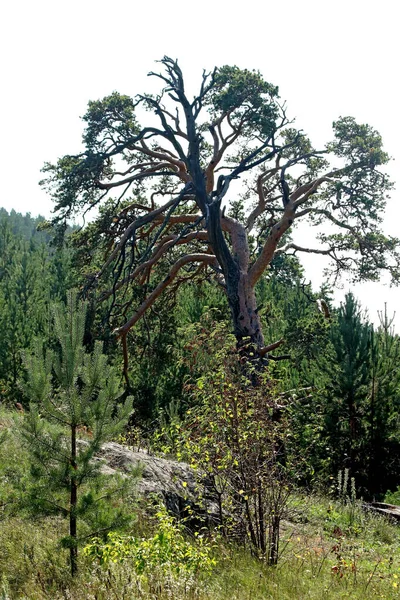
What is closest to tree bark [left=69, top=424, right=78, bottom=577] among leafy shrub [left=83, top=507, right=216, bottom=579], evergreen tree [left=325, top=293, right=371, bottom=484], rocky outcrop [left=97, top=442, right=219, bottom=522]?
leafy shrub [left=83, top=507, right=216, bottom=579]

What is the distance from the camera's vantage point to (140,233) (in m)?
19.5

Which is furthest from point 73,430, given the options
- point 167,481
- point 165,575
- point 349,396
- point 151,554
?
point 349,396

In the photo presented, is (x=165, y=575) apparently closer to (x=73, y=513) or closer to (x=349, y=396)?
(x=73, y=513)

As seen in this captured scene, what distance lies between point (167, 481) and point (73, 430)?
259 centimetres

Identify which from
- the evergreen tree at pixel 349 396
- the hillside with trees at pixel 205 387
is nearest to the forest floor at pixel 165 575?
the hillside with trees at pixel 205 387

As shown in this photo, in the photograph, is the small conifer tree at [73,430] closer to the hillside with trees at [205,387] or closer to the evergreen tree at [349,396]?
the hillside with trees at [205,387]

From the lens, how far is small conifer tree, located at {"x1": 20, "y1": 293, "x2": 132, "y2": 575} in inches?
227

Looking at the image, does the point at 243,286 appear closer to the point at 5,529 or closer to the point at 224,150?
the point at 224,150

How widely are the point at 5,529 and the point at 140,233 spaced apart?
13.3 m

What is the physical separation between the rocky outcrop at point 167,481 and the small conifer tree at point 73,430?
152cm

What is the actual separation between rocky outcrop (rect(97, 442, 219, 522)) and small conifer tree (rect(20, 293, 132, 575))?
59.7 inches

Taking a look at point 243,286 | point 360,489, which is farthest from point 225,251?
point 360,489

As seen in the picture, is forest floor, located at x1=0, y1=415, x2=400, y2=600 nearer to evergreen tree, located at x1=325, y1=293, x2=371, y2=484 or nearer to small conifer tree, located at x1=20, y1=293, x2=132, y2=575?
small conifer tree, located at x1=20, y1=293, x2=132, y2=575

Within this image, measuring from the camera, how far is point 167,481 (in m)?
8.23
